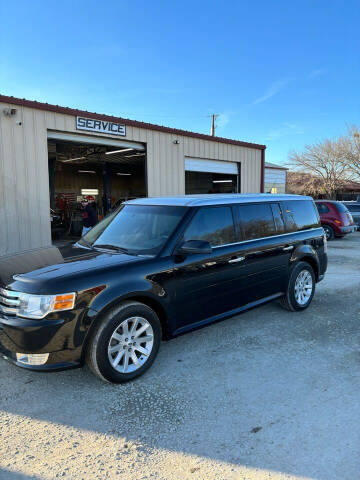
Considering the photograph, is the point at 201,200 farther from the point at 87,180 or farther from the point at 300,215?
the point at 87,180

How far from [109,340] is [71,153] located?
59.8 ft

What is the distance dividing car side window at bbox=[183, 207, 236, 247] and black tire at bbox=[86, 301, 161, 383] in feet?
3.08

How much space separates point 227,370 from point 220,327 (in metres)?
1.15

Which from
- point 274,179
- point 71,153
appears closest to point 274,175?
point 274,179

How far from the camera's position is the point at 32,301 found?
289 centimetres

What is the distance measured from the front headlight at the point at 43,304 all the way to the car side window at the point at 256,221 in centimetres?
232

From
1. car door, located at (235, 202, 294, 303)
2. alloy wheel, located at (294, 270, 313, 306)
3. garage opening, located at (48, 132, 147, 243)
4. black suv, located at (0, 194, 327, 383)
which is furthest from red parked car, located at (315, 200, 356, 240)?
car door, located at (235, 202, 294, 303)

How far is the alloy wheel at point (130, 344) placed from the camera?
10.5 ft

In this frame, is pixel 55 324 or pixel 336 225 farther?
pixel 336 225

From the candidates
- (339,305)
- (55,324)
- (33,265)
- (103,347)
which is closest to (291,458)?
(103,347)

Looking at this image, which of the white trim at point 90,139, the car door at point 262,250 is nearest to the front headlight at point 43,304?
the car door at point 262,250

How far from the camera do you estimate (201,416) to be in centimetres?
276

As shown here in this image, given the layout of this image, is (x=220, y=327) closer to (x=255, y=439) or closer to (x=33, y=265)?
(x=255, y=439)

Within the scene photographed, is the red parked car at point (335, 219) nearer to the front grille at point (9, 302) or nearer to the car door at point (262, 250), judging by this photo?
the car door at point (262, 250)
